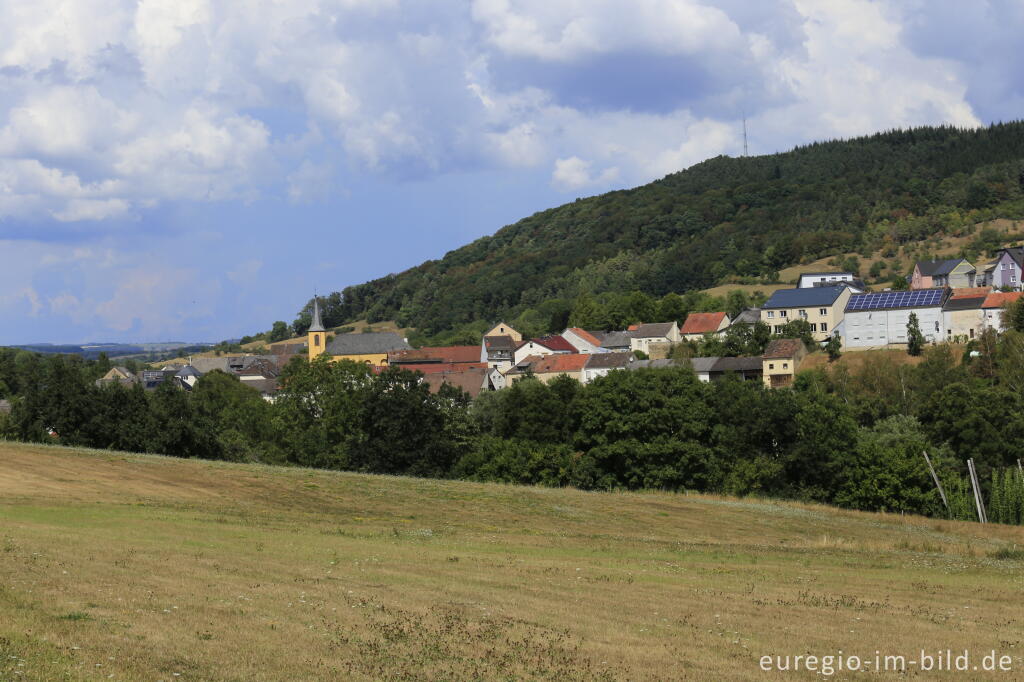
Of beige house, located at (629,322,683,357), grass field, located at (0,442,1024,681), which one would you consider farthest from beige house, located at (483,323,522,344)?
grass field, located at (0,442,1024,681)

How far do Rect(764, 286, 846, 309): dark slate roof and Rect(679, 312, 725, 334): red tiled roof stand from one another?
36.7 feet

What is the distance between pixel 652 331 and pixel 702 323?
23.7 feet

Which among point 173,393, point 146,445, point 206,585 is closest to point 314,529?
point 206,585

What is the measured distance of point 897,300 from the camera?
403ft

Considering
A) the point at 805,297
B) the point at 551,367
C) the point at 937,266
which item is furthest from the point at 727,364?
the point at 937,266

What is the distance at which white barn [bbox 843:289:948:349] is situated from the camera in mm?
119812

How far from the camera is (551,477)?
7319 centimetres

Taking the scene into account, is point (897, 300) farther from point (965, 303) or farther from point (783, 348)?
point (783, 348)

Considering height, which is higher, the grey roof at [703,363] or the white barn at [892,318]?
the white barn at [892,318]

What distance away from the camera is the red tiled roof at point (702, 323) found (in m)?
146

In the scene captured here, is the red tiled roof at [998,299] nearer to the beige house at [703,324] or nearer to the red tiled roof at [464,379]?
the beige house at [703,324]

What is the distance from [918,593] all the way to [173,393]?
59592 mm

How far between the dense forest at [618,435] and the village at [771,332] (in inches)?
550

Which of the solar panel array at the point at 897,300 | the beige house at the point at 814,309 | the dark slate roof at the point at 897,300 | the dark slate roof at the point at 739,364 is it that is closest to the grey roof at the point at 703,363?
the dark slate roof at the point at 739,364
